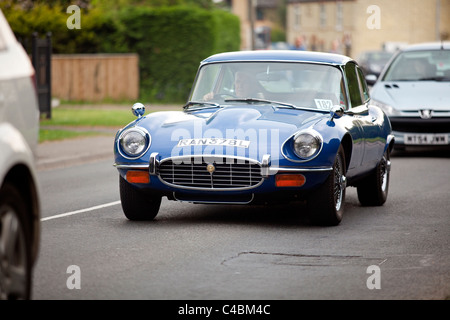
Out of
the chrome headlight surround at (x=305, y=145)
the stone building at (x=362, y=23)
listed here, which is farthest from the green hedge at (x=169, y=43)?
the stone building at (x=362, y=23)

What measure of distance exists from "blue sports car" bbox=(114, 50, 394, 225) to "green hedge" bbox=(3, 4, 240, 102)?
2245 cm

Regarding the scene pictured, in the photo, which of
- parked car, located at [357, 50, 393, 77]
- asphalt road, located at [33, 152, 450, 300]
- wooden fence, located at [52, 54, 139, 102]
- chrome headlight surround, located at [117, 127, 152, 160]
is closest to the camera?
asphalt road, located at [33, 152, 450, 300]

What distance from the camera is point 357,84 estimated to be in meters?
10.9

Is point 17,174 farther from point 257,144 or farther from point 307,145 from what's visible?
point 307,145

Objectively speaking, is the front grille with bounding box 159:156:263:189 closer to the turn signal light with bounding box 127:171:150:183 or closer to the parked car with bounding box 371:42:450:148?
the turn signal light with bounding box 127:171:150:183

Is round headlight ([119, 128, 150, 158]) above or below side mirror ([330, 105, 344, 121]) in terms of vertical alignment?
below

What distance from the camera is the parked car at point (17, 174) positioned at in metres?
4.87

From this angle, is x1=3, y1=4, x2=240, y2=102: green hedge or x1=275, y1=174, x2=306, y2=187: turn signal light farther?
x1=3, y1=4, x2=240, y2=102: green hedge

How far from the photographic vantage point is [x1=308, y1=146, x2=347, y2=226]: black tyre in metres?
8.87

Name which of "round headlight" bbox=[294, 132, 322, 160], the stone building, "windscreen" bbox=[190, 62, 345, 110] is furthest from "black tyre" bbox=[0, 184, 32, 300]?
the stone building

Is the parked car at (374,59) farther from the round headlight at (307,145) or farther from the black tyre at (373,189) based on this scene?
the round headlight at (307,145)

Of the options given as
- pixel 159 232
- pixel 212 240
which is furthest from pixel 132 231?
pixel 212 240

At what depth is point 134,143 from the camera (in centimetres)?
905
